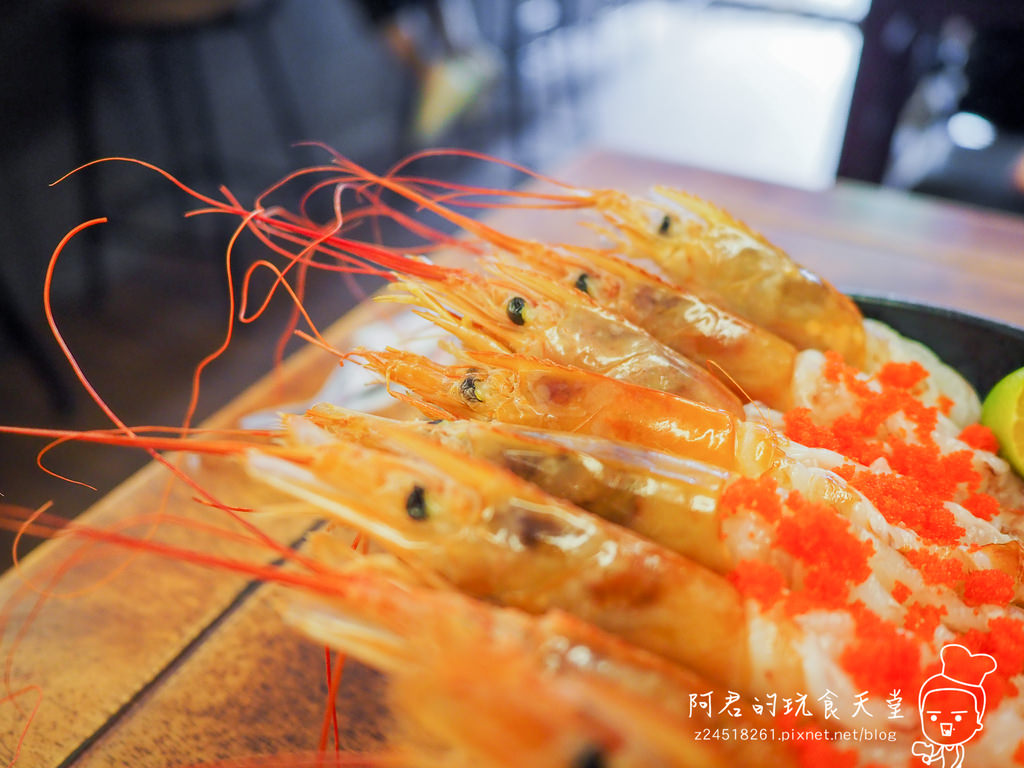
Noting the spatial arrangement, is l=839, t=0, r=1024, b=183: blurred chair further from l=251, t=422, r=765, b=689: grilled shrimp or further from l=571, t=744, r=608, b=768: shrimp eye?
l=571, t=744, r=608, b=768: shrimp eye

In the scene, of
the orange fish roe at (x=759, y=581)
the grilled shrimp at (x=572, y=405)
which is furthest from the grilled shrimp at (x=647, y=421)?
the orange fish roe at (x=759, y=581)

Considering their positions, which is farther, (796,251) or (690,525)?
(796,251)

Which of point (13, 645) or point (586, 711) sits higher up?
point (586, 711)


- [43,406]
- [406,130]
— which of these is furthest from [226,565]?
[406,130]

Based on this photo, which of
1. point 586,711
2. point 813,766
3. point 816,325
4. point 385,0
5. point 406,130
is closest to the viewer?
point 586,711

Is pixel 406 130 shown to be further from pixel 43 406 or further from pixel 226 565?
pixel 226 565
